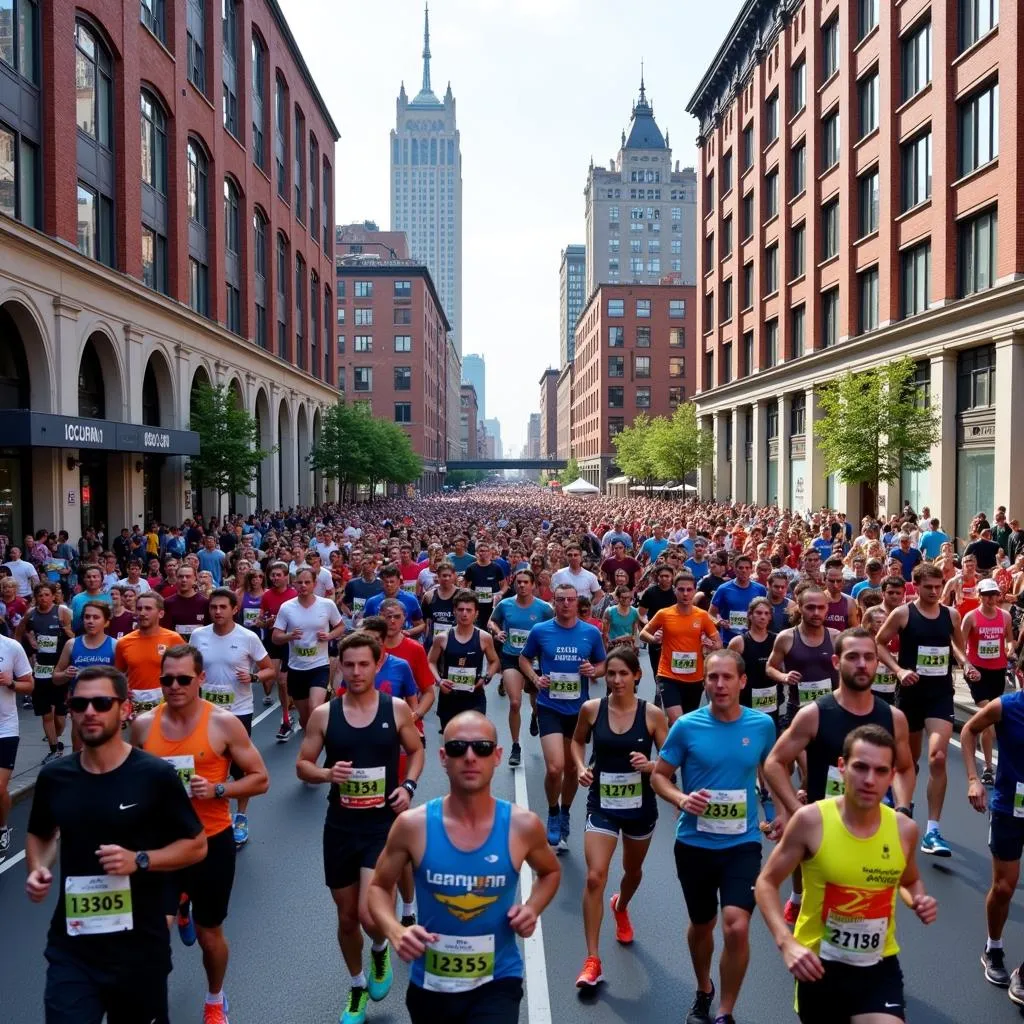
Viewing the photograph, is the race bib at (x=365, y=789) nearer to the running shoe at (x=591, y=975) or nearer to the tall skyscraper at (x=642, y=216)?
the running shoe at (x=591, y=975)

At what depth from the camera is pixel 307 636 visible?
9.30 meters

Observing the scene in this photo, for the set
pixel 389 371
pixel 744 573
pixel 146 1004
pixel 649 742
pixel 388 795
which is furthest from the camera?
pixel 389 371

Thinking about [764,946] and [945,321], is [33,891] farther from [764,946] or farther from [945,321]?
[945,321]

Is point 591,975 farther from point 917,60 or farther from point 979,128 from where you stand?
point 917,60

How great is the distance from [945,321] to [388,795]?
25.5m

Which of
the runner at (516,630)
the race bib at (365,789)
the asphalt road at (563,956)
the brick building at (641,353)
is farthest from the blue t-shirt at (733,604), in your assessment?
the brick building at (641,353)

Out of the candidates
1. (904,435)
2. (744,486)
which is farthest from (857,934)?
(744,486)

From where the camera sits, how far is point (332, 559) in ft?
54.5

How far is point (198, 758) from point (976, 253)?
26181 millimetres

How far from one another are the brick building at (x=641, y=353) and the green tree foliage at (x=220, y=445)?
73.4m

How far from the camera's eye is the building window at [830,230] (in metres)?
35.8

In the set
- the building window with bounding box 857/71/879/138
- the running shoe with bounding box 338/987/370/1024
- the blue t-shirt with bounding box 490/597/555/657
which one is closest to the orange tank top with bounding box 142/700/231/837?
the running shoe with bounding box 338/987/370/1024

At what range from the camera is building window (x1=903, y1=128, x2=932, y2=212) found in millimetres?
28344

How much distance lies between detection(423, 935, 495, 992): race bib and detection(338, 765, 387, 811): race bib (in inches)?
71.9
